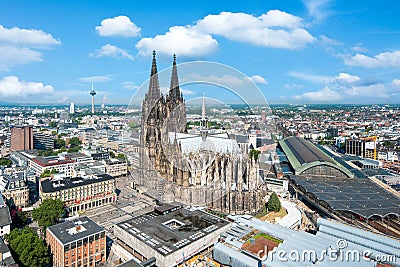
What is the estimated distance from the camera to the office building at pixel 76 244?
20.3 metres

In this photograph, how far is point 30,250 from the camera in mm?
20375

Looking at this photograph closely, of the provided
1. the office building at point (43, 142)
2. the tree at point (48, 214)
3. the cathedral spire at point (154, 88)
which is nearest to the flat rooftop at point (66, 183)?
the tree at point (48, 214)

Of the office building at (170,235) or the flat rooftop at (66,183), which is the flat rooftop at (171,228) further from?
the flat rooftop at (66,183)

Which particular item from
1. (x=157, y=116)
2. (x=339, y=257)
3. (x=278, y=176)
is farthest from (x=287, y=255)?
(x=278, y=176)

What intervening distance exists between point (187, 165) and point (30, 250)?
49.8 feet

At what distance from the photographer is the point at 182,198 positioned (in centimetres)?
2955

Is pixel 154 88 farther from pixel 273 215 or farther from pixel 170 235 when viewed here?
pixel 273 215

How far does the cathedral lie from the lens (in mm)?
27969

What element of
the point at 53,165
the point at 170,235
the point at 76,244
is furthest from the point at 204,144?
the point at 53,165

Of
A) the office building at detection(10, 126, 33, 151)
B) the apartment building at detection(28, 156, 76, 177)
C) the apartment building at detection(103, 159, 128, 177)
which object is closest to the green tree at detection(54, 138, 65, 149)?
the office building at detection(10, 126, 33, 151)

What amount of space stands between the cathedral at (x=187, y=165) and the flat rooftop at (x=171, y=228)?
144 inches

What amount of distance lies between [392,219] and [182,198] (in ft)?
71.9

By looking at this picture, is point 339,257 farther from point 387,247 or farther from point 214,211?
point 214,211

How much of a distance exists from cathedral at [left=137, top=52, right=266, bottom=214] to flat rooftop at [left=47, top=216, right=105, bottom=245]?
32.1 ft
